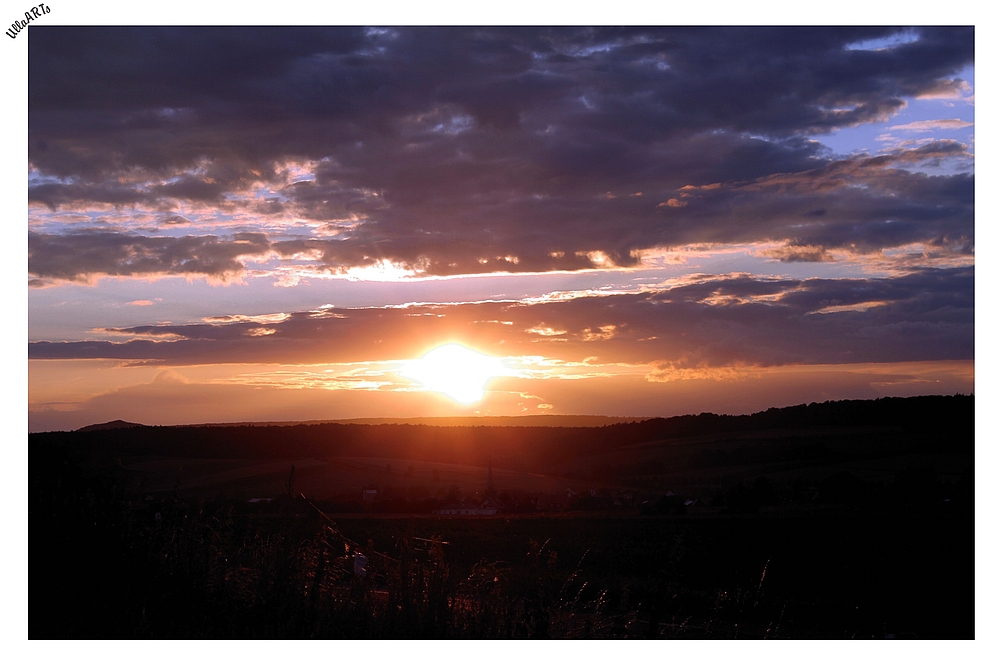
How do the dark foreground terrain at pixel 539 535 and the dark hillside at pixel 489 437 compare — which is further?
the dark hillside at pixel 489 437

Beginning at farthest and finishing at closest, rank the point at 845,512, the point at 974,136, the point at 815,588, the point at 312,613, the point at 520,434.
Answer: the point at 520,434 < the point at 845,512 < the point at 815,588 < the point at 974,136 < the point at 312,613

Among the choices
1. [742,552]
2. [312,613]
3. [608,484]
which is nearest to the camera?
[312,613]

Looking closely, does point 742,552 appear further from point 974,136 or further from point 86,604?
point 86,604

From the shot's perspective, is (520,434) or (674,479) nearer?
(674,479)

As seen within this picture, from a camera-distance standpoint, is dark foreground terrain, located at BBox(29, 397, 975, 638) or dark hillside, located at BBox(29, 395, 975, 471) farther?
dark hillside, located at BBox(29, 395, 975, 471)

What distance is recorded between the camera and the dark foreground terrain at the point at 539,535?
6848 millimetres

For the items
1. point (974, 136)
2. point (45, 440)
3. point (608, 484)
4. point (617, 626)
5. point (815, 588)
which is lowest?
point (608, 484)

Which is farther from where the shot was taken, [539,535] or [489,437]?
[489,437]

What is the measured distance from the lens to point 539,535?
104ft

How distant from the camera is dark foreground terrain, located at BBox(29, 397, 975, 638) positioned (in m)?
6.85

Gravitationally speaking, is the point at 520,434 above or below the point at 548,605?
below

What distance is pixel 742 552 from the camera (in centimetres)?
2556

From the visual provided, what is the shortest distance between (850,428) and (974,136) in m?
47.2

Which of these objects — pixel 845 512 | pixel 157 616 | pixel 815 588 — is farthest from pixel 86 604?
pixel 845 512
